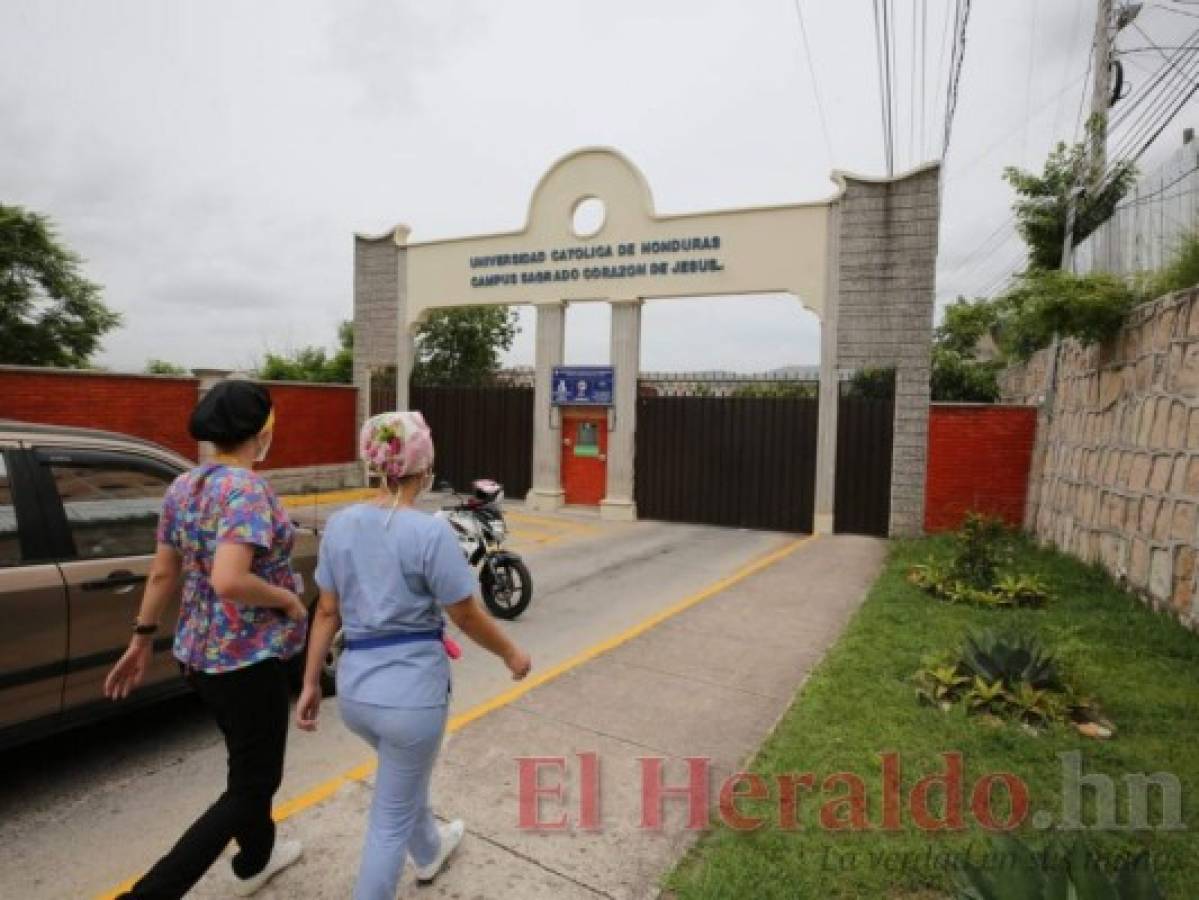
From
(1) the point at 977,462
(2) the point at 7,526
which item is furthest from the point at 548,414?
(2) the point at 7,526

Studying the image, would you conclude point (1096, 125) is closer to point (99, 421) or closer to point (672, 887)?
point (672, 887)

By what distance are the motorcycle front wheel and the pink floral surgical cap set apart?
474 cm

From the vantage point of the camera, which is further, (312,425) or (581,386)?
(312,425)

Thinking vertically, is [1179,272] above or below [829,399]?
above

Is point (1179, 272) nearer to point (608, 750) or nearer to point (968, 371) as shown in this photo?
point (608, 750)

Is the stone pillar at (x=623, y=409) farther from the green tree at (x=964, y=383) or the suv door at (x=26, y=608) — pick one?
the suv door at (x=26, y=608)

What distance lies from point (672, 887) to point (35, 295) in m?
31.9

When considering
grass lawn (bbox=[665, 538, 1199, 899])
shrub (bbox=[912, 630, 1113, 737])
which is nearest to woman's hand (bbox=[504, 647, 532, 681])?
grass lawn (bbox=[665, 538, 1199, 899])

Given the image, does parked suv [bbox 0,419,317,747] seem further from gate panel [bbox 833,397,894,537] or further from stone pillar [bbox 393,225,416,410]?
stone pillar [bbox 393,225,416,410]

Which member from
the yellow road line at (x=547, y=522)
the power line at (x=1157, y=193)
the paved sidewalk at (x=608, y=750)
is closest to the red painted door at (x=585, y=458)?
the yellow road line at (x=547, y=522)

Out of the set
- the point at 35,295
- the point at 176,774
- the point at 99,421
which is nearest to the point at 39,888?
the point at 176,774

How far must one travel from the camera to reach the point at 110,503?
3830 millimetres

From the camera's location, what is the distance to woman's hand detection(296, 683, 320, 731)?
2488 mm

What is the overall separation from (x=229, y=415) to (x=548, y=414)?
12.1m
